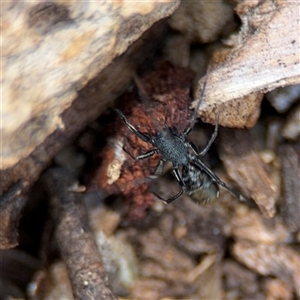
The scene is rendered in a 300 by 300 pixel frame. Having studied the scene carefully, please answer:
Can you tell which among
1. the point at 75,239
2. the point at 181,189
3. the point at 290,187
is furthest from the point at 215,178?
the point at 75,239

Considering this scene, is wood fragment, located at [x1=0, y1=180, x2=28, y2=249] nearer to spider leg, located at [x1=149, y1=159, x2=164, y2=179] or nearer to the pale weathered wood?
spider leg, located at [x1=149, y1=159, x2=164, y2=179]

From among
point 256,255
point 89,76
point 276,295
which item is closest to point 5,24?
point 89,76

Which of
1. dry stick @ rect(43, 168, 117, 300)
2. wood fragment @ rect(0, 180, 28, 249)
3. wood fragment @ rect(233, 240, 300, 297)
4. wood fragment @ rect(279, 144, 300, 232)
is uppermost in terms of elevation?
wood fragment @ rect(0, 180, 28, 249)

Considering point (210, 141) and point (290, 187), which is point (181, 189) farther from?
point (290, 187)

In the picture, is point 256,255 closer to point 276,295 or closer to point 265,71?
point 276,295

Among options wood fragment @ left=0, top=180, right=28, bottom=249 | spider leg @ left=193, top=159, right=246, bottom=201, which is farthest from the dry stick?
spider leg @ left=193, top=159, right=246, bottom=201

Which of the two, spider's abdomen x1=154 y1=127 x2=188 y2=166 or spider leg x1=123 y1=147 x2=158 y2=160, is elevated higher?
spider leg x1=123 y1=147 x2=158 y2=160

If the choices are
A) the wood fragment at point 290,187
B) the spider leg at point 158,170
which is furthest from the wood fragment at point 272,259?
the spider leg at point 158,170

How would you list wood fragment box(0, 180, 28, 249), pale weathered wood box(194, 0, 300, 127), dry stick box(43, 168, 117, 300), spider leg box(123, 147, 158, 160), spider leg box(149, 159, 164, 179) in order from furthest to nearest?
1. spider leg box(149, 159, 164, 179)
2. spider leg box(123, 147, 158, 160)
3. dry stick box(43, 168, 117, 300)
4. wood fragment box(0, 180, 28, 249)
5. pale weathered wood box(194, 0, 300, 127)
